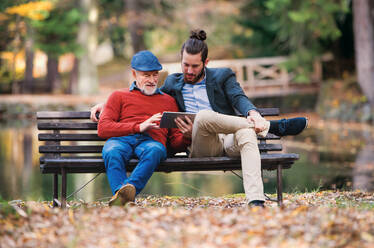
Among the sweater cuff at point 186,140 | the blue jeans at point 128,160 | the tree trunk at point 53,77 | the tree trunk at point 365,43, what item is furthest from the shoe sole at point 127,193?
the tree trunk at point 53,77

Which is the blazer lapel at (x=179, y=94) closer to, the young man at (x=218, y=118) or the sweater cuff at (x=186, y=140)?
the young man at (x=218, y=118)

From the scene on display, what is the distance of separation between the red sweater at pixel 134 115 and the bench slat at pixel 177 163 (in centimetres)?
27

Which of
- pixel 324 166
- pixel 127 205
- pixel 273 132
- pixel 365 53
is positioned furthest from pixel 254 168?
pixel 365 53

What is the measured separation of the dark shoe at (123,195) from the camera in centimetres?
451

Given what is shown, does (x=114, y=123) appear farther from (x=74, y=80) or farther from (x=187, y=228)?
(x=74, y=80)

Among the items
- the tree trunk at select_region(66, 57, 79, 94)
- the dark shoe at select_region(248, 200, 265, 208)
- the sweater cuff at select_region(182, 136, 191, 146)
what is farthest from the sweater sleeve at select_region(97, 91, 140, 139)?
the tree trunk at select_region(66, 57, 79, 94)

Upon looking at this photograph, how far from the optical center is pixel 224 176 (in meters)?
10.6

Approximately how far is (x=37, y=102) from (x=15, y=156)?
37.8 ft

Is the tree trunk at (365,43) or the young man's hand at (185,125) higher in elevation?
the tree trunk at (365,43)

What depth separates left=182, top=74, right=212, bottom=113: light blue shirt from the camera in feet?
18.4

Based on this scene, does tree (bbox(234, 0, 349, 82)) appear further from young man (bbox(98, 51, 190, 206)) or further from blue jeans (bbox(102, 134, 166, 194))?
blue jeans (bbox(102, 134, 166, 194))

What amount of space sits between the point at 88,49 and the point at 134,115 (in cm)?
2307

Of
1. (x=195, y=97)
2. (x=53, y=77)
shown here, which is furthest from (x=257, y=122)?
(x=53, y=77)

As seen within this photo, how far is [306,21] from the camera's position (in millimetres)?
19156
